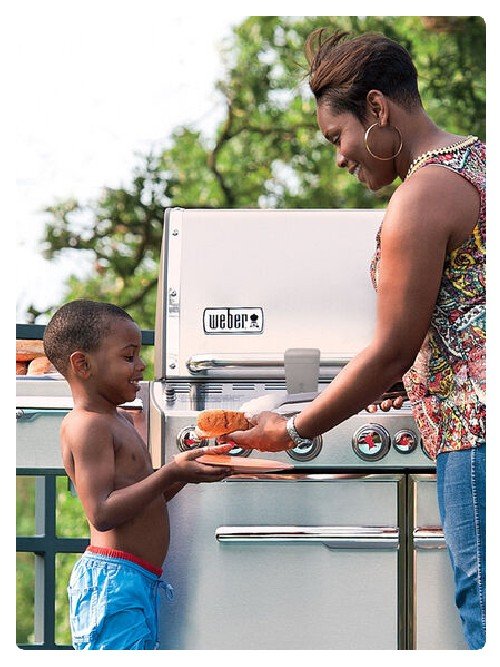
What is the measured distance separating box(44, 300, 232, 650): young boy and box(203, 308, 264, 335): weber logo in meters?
0.37

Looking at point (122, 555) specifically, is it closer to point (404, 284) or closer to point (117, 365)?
point (117, 365)

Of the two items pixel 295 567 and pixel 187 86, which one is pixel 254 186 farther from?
pixel 295 567

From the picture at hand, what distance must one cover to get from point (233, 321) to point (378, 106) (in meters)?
1.08

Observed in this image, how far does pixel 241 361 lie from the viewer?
10.3 feet

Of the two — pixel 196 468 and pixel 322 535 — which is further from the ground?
pixel 196 468

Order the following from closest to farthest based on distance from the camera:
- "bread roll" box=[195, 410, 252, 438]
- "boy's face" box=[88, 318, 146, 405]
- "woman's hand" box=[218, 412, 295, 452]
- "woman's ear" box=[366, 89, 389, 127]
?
1. "woman's ear" box=[366, 89, 389, 127]
2. "woman's hand" box=[218, 412, 295, 452]
3. "bread roll" box=[195, 410, 252, 438]
4. "boy's face" box=[88, 318, 146, 405]

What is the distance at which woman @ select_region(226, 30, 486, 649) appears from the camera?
2.05 m

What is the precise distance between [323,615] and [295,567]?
15 cm

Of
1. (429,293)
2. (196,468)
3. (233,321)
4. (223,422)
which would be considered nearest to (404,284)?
(429,293)

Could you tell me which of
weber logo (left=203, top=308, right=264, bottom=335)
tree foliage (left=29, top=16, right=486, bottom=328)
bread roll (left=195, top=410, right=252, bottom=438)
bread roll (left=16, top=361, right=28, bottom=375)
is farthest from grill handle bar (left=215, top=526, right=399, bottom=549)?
tree foliage (left=29, top=16, right=486, bottom=328)

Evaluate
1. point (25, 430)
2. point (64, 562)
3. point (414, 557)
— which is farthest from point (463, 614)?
point (64, 562)

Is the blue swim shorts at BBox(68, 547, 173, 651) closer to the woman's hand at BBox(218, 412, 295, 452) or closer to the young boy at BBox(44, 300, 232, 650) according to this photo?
the young boy at BBox(44, 300, 232, 650)

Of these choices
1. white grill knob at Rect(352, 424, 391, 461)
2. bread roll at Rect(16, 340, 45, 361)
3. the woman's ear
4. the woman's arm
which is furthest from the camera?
bread roll at Rect(16, 340, 45, 361)

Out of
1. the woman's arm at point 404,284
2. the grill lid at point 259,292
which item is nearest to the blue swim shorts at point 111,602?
the grill lid at point 259,292
